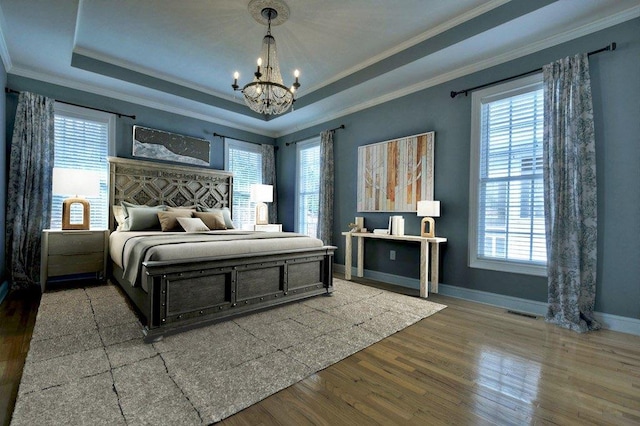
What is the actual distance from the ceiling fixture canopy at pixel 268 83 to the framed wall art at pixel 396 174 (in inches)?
76.9

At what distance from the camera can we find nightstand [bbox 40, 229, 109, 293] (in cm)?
356

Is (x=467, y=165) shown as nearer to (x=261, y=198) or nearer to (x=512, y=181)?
(x=512, y=181)

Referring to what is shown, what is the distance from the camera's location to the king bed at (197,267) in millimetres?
2340

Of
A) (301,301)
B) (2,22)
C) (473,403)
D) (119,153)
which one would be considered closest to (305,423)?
(473,403)

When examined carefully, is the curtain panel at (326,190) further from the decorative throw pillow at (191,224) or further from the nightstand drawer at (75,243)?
the nightstand drawer at (75,243)

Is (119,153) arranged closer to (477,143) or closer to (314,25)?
(314,25)

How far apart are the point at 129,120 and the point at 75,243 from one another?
6.73ft

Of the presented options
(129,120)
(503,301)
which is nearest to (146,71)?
(129,120)

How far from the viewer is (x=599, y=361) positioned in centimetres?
210

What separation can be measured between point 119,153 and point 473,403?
17.3ft

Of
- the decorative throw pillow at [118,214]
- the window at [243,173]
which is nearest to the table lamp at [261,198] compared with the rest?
the window at [243,173]

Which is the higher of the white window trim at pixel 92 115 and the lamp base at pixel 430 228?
the white window trim at pixel 92 115

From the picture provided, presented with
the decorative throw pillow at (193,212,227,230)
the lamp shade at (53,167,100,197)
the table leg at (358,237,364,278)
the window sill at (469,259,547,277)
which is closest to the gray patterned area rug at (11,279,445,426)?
the window sill at (469,259,547,277)

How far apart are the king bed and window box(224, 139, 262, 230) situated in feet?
4.41
